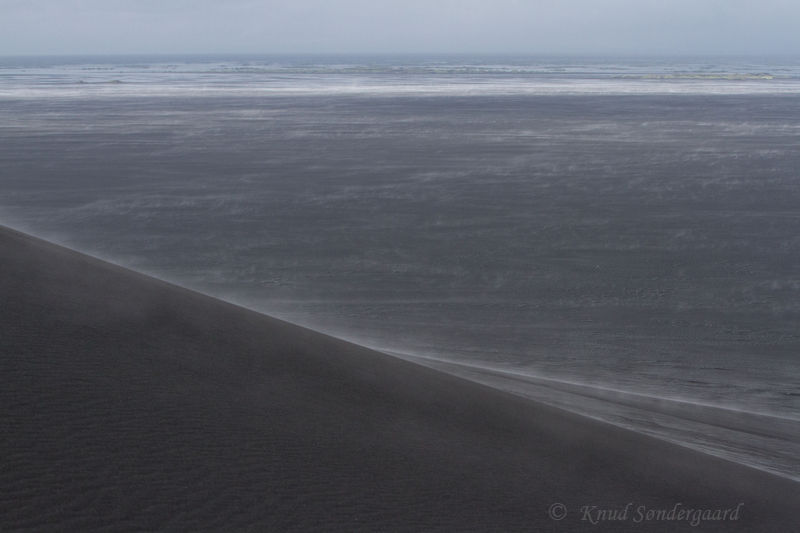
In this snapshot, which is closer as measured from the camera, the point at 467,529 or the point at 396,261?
the point at 467,529

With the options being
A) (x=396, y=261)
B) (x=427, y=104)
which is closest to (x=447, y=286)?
(x=396, y=261)

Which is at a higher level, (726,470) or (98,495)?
(98,495)

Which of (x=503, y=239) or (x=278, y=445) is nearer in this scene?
(x=278, y=445)

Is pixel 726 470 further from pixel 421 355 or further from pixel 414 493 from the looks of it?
pixel 421 355

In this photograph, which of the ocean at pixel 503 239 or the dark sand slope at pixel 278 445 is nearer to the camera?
the dark sand slope at pixel 278 445

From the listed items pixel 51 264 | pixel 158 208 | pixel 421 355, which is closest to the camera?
pixel 421 355
